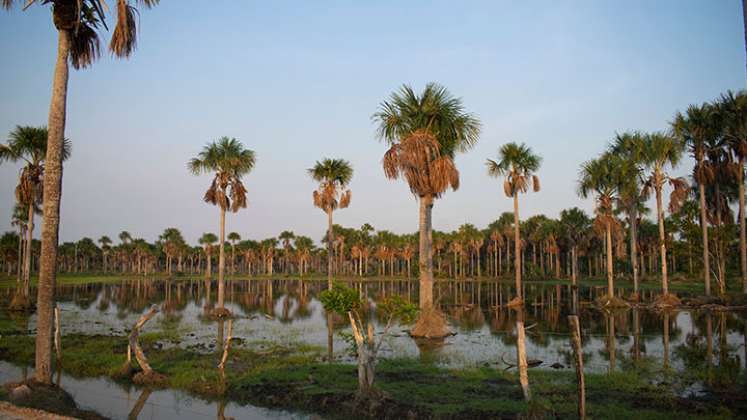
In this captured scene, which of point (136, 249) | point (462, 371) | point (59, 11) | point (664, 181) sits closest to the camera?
point (59, 11)

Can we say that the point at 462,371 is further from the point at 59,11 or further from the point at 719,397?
the point at 59,11

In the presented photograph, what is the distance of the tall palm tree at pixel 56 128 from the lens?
12.7 meters

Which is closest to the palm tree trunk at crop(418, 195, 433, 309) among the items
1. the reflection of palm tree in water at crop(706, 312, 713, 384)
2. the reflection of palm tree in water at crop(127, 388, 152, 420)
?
the reflection of palm tree in water at crop(706, 312, 713, 384)

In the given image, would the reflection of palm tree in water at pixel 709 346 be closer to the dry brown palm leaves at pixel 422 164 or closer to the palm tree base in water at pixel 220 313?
the dry brown palm leaves at pixel 422 164

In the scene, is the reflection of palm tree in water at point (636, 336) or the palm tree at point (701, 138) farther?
the palm tree at point (701, 138)

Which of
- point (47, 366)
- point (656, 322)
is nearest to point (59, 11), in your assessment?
point (47, 366)

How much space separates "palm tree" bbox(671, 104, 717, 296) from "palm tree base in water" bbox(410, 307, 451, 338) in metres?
25.5

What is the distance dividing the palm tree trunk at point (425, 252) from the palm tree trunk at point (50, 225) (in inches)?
645

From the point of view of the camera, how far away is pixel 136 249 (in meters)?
120

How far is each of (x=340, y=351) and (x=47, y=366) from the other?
1107 centimetres

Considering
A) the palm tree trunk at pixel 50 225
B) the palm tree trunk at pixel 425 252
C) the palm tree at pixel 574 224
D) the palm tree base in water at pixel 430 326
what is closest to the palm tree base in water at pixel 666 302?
the palm tree base in water at pixel 430 326

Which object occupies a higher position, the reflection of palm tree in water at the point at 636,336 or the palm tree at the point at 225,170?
the palm tree at the point at 225,170

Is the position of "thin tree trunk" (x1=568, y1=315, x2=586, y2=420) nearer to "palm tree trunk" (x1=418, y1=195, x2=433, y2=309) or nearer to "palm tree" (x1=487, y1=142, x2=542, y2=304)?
"palm tree trunk" (x1=418, y1=195, x2=433, y2=309)

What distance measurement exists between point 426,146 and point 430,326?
9.05 meters
